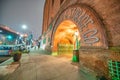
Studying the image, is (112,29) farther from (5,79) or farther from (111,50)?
(5,79)

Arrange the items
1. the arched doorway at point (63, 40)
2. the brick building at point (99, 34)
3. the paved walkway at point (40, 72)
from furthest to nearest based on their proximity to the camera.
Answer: the arched doorway at point (63, 40) → the paved walkway at point (40, 72) → the brick building at point (99, 34)

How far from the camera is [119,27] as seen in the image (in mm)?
2939

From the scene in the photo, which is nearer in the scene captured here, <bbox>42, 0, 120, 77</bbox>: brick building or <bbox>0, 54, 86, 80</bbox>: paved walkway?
<bbox>42, 0, 120, 77</bbox>: brick building

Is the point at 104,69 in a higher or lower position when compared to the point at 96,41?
lower

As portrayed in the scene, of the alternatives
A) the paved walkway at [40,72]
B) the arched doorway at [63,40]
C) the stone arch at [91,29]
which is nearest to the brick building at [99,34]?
the stone arch at [91,29]

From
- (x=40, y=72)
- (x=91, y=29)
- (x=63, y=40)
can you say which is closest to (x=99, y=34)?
(x=91, y=29)

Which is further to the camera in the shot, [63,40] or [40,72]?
[63,40]

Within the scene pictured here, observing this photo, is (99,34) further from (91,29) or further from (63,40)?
(63,40)

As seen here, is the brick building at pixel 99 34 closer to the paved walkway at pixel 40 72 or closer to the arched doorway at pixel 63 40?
the paved walkway at pixel 40 72

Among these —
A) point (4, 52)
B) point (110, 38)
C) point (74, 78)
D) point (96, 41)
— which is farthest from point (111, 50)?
point (4, 52)

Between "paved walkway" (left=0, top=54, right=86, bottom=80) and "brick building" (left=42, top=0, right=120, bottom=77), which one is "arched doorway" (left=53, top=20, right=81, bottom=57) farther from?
"paved walkway" (left=0, top=54, right=86, bottom=80)

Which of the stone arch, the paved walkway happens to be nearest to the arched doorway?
the stone arch

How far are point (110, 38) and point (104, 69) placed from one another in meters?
1.36

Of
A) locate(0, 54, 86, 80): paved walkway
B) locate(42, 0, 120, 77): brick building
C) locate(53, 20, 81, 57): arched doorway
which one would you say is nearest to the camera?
locate(42, 0, 120, 77): brick building
